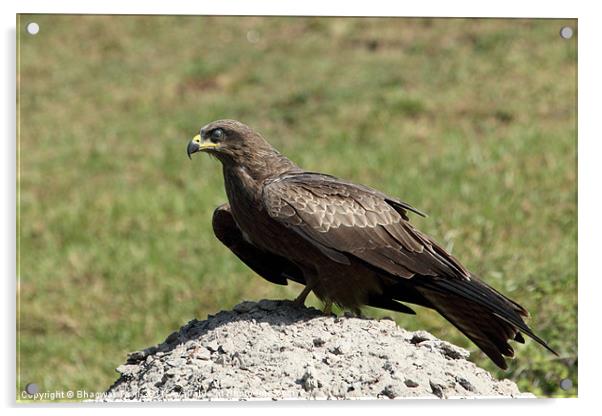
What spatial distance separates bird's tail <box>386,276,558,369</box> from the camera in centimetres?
604

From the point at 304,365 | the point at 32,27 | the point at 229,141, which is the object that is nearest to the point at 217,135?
the point at 229,141

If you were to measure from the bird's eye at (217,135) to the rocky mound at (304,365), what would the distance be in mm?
877

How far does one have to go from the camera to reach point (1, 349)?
678 cm

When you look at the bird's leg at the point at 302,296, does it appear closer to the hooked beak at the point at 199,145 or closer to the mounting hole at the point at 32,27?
the hooked beak at the point at 199,145

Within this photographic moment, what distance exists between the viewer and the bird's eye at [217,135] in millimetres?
6102

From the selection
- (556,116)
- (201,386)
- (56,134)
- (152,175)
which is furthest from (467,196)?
(201,386)

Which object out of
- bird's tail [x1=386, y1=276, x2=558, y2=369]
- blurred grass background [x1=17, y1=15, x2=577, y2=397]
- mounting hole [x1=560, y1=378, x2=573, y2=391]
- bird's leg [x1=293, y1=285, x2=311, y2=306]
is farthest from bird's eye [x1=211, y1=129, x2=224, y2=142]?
mounting hole [x1=560, y1=378, x2=573, y2=391]

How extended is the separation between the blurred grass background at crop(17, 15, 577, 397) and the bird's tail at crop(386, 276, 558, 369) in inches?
69.6

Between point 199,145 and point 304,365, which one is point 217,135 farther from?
point 304,365

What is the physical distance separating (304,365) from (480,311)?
89cm

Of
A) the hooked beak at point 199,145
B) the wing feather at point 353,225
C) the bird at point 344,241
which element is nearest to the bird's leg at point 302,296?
the bird at point 344,241

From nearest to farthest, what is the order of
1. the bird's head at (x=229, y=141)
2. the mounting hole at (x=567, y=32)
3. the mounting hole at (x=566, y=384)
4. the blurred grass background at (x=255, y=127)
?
the bird's head at (x=229, y=141)
the mounting hole at (x=566, y=384)
the mounting hole at (x=567, y=32)
the blurred grass background at (x=255, y=127)

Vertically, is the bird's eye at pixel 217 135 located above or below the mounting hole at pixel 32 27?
below

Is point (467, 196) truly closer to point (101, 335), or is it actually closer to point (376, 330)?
point (101, 335)
